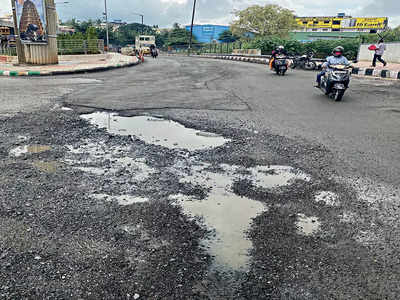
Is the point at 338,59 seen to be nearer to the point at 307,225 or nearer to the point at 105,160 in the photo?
the point at 105,160

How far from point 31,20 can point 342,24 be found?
10253 centimetres

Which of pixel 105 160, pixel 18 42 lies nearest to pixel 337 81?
pixel 105 160

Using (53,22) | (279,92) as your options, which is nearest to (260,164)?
(279,92)

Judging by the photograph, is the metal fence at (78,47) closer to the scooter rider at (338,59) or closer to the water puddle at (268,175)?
the scooter rider at (338,59)

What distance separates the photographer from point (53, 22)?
52.3 feet

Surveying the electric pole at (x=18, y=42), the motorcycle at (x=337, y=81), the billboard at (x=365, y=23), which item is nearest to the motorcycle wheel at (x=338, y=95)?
the motorcycle at (x=337, y=81)

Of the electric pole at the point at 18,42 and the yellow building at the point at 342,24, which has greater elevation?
the yellow building at the point at 342,24

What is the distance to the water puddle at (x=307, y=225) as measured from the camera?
8.73 feet

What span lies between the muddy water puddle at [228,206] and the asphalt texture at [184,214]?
2.5 inches

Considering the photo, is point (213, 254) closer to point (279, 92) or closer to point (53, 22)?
point (279, 92)

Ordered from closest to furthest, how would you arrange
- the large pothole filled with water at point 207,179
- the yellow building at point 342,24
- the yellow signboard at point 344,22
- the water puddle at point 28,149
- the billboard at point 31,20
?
the large pothole filled with water at point 207,179 → the water puddle at point 28,149 → the billboard at point 31,20 → the yellow building at point 342,24 → the yellow signboard at point 344,22

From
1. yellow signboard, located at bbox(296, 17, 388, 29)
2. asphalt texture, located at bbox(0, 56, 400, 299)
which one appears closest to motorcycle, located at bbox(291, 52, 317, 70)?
asphalt texture, located at bbox(0, 56, 400, 299)

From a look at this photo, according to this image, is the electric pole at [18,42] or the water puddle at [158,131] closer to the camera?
the water puddle at [158,131]

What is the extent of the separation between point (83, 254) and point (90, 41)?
2523 centimetres
